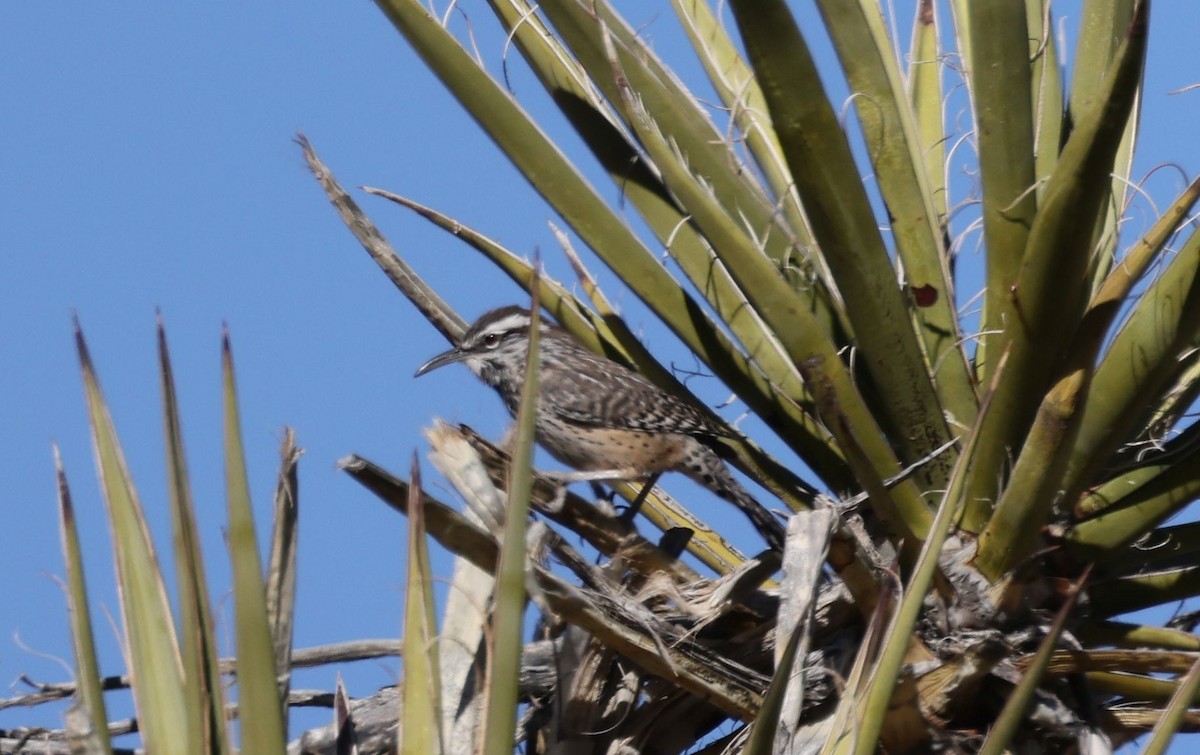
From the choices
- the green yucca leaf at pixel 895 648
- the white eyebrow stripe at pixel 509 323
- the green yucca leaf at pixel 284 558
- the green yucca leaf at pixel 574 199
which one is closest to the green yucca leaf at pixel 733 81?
the green yucca leaf at pixel 574 199

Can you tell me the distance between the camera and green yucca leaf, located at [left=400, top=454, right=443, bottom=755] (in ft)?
4.93

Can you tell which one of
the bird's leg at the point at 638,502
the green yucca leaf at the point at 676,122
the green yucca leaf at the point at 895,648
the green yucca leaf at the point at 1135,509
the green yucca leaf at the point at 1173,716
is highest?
the green yucca leaf at the point at 676,122

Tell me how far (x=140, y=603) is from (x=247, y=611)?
16 cm

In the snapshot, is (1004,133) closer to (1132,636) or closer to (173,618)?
(1132,636)

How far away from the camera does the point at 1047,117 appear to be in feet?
9.48

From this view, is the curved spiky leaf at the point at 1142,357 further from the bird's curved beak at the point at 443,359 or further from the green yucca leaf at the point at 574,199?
the bird's curved beak at the point at 443,359

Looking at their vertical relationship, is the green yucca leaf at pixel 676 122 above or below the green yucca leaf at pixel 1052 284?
above

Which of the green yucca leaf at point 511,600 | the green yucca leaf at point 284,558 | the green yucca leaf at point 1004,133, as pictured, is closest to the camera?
the green yucca leaf at point 511,600

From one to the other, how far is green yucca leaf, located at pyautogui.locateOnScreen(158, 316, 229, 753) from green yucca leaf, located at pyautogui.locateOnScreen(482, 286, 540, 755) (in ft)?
0.84

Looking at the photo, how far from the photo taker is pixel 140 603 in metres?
1.50

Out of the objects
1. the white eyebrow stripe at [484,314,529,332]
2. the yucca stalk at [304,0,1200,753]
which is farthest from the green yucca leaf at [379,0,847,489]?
the white eyebrow stripe at [484,314,529,332]

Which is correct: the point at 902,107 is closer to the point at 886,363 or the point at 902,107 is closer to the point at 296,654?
the point at 886,363

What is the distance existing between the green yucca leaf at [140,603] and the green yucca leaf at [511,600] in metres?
0.30

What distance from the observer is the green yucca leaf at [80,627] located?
1380 mm
